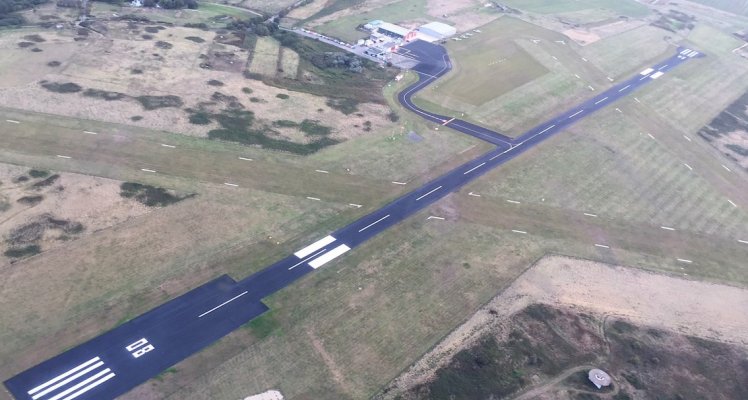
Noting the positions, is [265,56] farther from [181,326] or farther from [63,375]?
[63,375]

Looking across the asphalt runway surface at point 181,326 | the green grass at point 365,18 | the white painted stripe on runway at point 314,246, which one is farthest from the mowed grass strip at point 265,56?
the white painted stripe on runway at point 314,246

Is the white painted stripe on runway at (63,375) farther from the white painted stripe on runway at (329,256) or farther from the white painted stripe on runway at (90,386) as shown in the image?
the white painted stripe on runway at (329,256)

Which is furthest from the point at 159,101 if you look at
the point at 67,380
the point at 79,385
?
the point at 79,385

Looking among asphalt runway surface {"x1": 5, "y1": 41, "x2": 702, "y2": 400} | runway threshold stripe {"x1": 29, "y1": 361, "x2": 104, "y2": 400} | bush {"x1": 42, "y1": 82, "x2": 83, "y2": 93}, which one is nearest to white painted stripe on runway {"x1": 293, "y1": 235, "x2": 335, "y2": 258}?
asphalt runway surface {"x1": 5, "y1": 41, "x2": 702, "y2": 400}

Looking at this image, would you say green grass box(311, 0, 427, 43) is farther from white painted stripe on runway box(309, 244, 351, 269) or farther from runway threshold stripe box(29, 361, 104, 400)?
runway threshold stripe box(29, 361, 104, 400)

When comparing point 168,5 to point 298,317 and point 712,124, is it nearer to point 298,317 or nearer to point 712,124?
point 298,317

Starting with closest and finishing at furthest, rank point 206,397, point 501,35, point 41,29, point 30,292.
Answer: point 206,397 < point 30,292 < point 41,29 < point 501,35

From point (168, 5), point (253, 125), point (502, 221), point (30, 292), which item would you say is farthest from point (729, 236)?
point (168, 5)
